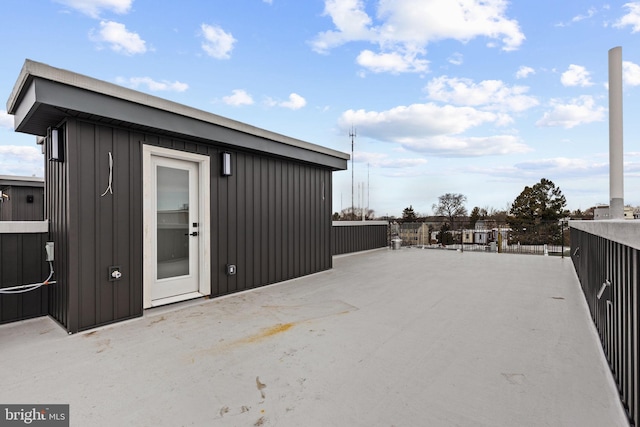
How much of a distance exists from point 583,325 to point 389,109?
30.1 ft

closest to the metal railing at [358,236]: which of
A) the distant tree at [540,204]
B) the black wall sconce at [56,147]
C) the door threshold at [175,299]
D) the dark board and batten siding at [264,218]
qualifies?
the dark board and batten siding at [264,218]

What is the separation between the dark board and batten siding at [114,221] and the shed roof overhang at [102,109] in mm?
218

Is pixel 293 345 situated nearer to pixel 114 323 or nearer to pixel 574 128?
pixel 114 323

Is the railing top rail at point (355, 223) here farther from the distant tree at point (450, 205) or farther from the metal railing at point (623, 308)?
the distant tree at point (450, 205)

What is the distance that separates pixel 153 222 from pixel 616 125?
15.9ft

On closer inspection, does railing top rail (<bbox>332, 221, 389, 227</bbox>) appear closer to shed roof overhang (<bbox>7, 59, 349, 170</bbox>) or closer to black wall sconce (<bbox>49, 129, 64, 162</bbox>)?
shed roof overhang (<bbox>7, 59, 349, 170</bbox>)

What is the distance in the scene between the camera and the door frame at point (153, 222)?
3.25 metres

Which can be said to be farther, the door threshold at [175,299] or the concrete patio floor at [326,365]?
the door threshold at [175,299]

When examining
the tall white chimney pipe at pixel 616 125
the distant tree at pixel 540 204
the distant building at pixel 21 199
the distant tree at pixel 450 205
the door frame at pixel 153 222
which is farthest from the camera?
the distant tree at pixel 450 205

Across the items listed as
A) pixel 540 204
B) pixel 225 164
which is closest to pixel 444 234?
pixel 540 204

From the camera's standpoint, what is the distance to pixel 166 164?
3547 millimetres

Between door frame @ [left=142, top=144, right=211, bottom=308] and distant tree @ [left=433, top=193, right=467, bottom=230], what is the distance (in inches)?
988

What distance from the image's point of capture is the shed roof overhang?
2.45 meters

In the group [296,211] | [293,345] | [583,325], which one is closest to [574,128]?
[583,325]
